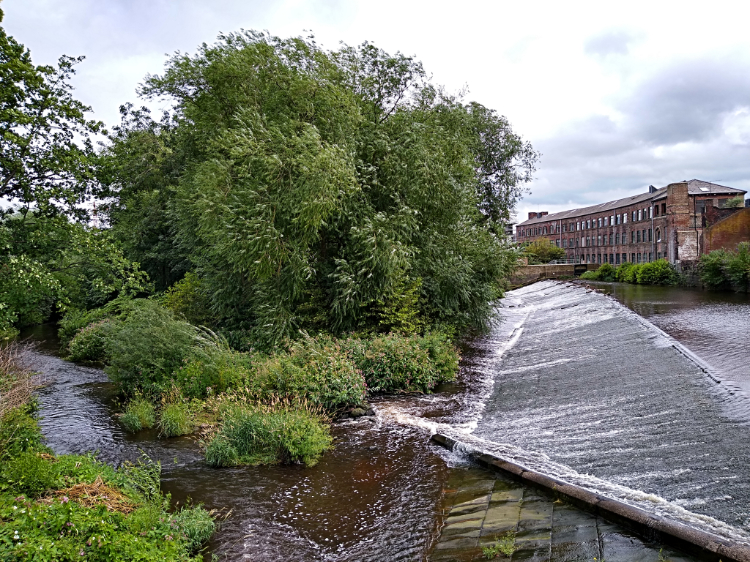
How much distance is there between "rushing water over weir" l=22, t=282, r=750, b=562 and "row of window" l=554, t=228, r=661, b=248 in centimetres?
4475

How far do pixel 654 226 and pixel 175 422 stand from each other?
5347 centimetres

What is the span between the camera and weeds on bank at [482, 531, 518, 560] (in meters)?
5.69

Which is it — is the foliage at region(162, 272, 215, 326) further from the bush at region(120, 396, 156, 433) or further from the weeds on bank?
the weeds on bank

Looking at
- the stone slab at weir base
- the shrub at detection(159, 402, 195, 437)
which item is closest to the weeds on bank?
the stone slab at weir base

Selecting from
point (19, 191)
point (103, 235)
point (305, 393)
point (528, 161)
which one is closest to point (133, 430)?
point (305, 393)

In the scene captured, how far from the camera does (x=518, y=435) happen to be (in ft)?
31.5

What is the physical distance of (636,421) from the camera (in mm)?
9273

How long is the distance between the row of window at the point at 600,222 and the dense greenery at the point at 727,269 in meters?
20.3

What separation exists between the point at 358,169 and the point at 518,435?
10.0m

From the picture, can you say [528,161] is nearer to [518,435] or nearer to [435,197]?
[435,197]

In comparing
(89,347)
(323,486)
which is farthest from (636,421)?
(89,347)

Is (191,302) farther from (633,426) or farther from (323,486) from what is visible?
(633,426)

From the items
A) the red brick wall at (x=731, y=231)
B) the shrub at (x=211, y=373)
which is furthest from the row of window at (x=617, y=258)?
the shrub at (x=211, y=373)

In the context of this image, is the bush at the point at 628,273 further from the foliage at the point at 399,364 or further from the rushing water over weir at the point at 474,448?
the foliage at the point at 399,364
